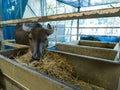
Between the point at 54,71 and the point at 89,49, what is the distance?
0.83 metres

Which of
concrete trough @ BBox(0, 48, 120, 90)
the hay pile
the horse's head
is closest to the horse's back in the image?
concrete trough @ BBox(0, 48, 120, 90)

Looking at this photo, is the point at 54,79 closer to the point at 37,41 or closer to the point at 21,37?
the point at 37,41

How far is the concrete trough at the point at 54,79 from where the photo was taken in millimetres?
859

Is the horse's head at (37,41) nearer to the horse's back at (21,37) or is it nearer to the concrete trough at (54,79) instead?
the concrete trough at (54,79)

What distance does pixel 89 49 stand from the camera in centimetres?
227

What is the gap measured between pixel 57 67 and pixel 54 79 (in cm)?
103

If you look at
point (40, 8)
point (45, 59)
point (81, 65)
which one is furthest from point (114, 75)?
point (40, 8)

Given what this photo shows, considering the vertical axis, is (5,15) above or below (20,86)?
above

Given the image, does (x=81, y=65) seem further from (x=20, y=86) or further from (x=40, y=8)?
(x=40, y=8)

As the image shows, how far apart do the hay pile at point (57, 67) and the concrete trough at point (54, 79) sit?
0.09 meters

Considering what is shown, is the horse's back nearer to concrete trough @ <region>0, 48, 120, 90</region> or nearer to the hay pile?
concrete trough @ <region>0, 48, 120, 90</region>

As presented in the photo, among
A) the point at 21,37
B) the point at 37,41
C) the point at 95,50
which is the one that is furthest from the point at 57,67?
the point at 21,37

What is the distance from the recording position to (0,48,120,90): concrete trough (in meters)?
0.86

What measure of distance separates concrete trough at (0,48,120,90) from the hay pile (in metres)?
0.09
